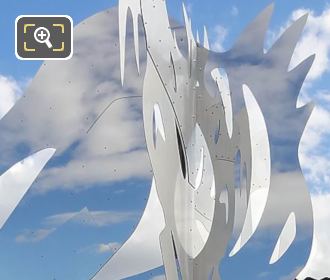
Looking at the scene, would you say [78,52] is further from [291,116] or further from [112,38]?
[291,116]

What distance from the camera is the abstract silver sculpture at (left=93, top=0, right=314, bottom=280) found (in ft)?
7.47

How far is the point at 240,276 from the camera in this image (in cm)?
229

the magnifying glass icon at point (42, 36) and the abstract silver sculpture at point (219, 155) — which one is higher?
the magnifying glass icon at point (42, 36)

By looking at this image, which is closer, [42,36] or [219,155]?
[42,36]

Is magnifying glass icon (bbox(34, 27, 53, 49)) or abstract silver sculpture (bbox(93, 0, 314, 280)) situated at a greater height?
magnifying glass icon (bbox(34, 27, 53, 49))

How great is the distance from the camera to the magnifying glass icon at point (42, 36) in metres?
2.21

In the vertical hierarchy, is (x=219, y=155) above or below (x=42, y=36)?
below

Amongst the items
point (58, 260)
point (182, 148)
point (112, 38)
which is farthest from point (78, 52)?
point (58, 260)

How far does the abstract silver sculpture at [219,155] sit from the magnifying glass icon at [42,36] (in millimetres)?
261

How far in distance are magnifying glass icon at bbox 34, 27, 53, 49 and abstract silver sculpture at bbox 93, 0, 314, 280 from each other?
0.26 metres

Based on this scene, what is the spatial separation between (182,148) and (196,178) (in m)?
0.12

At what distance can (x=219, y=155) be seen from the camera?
2.41 meters

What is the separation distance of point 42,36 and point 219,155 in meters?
0.76

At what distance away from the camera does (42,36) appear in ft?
7.26
